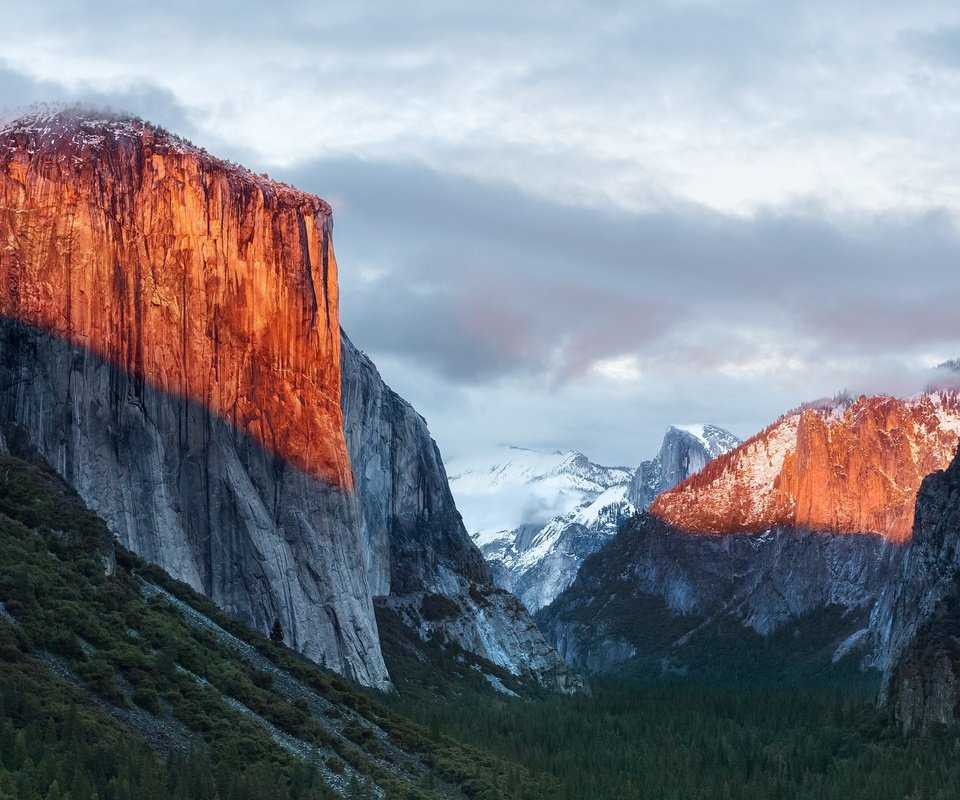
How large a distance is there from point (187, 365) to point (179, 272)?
358 inches

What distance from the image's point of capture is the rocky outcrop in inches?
5915

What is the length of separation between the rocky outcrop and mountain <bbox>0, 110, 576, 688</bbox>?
0.60ft

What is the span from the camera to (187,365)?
161 metres

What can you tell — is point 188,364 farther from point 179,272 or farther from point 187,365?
point 179,272

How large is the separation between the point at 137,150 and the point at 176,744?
84.7 meters

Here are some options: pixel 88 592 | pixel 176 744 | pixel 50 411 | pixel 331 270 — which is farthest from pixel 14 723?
pixel 331 270

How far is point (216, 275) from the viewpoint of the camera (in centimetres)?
16525

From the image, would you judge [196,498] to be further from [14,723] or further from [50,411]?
[14,723]

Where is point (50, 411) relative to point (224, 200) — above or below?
below

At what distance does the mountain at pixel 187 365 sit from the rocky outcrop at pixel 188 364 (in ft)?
0.60

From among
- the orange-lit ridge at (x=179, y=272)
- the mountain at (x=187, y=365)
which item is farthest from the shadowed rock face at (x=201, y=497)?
the orange-lit ridge at (x=179, y=272)

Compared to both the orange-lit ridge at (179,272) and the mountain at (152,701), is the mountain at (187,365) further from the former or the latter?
the mountain at (152,701)

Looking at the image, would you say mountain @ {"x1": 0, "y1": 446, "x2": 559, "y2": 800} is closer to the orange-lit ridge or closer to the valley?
the valley

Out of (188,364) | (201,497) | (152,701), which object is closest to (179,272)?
(188,364)
